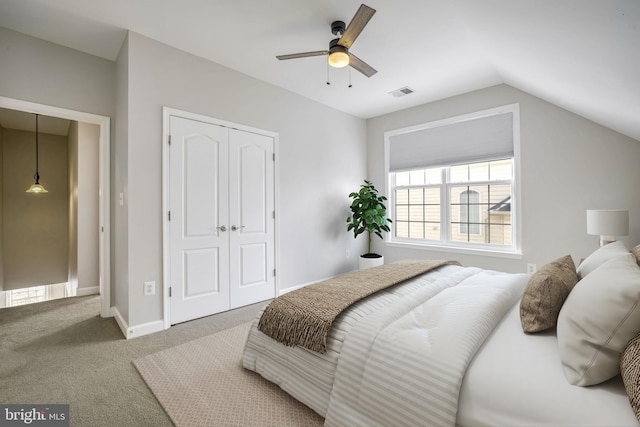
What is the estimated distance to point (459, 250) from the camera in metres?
4.12

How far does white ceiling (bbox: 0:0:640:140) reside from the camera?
1.75 m

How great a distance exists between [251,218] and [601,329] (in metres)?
3.14

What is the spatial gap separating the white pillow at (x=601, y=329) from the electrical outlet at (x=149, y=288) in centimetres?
303

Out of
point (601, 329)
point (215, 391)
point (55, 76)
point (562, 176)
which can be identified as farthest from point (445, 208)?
point (55, 76)

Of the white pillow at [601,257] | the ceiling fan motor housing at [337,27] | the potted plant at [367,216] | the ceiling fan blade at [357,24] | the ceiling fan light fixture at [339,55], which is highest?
the ceiling fan motor housing at [337,27]

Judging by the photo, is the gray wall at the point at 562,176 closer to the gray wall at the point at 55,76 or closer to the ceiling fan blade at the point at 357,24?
the ceiling fan blade at the point at 357,24

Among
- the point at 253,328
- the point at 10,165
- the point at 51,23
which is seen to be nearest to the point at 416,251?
the point at 253,328

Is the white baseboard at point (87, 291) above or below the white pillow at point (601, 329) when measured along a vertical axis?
below

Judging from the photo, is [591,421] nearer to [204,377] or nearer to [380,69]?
[204,377]

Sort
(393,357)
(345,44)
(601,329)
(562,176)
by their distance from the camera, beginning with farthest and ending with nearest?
(562,176), (345,44), (393,357), (601,329)

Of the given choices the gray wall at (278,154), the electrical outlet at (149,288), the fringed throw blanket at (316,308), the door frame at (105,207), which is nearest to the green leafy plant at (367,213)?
the gray wall at (278,154)

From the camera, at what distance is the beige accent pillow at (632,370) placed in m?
0.78

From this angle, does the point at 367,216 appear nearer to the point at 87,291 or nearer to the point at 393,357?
the point at 393,357

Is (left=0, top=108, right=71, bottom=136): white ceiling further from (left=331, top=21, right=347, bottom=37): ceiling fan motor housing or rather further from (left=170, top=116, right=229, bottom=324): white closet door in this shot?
(left=331, top=21, right=347, bottom=37): ceiling fan motor housing
